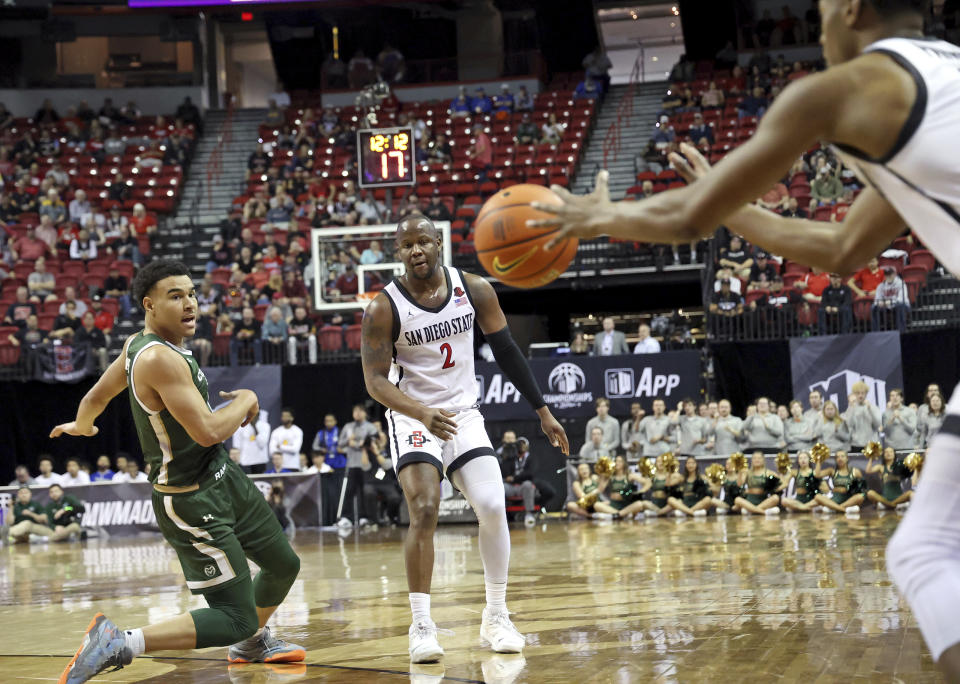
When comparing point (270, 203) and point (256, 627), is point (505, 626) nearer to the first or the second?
point (256, 627)

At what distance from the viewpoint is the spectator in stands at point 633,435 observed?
17.1 metres

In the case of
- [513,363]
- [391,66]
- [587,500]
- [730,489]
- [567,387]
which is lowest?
[587,500]

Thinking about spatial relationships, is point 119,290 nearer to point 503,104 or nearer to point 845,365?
point 503,104

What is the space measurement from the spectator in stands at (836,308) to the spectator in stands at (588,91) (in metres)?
12.3

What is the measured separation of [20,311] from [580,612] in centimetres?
1796

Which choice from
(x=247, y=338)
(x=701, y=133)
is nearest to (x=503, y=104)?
(x=701, y=133)

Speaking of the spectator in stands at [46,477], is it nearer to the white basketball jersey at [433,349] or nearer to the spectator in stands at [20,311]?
the spectator in stands at [20,311]

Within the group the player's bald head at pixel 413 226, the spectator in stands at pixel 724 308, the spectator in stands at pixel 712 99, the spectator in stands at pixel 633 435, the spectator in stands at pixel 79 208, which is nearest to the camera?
the player's bald head at pixel 413 226

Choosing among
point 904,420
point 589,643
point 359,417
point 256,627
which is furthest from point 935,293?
point 256,627

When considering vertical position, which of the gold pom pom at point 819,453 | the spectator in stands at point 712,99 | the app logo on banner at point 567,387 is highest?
the spectator in stands at point 712,99

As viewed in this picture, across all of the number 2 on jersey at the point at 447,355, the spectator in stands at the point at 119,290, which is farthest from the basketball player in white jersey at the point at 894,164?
the spectator in stands at the point at 119,290

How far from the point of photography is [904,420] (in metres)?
15.7

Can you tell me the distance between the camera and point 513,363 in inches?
247

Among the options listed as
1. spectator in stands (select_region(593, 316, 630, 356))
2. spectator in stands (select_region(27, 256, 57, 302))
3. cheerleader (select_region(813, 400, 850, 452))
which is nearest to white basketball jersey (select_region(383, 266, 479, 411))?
cheerleader (select_region(813, 400, 850, 452))
